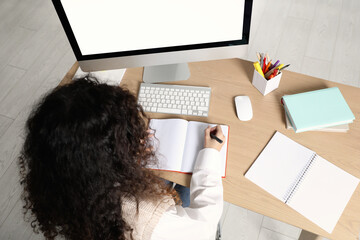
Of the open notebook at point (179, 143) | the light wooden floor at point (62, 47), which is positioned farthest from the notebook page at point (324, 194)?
the light wooden floor at point (62, 47)

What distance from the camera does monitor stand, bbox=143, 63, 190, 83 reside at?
3.76 feet

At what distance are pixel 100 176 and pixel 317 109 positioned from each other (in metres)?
0.71

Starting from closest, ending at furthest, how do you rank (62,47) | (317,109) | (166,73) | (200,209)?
(200,209) < (317,109) < (166,73) < (62,47)

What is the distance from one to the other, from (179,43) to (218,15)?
0.52 ft

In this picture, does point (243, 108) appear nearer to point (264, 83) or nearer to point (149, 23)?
point (264, 83)

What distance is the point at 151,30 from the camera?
3.15ft

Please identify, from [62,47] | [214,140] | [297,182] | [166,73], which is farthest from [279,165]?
[62,47]

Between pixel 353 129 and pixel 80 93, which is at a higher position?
pixel 80 93

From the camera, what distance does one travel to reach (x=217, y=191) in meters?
0.90

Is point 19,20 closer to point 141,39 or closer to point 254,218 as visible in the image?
point 141,39

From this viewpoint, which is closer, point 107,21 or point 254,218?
point 107,21

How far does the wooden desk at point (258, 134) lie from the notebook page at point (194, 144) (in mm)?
21

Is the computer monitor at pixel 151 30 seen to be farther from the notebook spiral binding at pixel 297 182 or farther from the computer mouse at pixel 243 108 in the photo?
the notebook spiral binding at pixel 297 182

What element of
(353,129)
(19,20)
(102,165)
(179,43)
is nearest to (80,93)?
(102,165)
